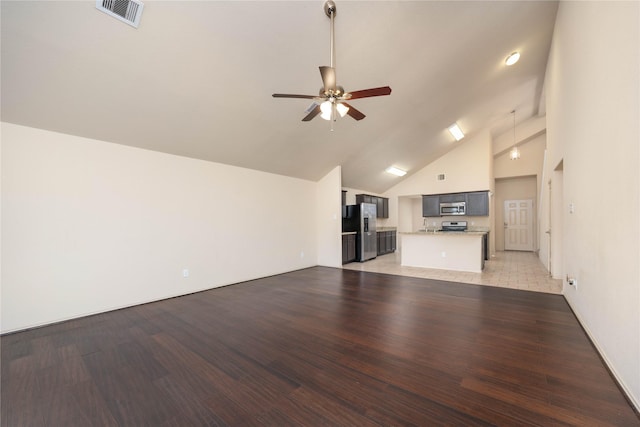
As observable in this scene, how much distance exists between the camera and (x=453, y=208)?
7.81 m

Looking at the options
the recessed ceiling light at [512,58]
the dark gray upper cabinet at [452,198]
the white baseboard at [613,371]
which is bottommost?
the white baseboard at [613,371]

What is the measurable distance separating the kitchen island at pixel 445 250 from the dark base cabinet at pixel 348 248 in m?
1.35

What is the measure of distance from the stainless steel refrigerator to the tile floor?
1.12 feet

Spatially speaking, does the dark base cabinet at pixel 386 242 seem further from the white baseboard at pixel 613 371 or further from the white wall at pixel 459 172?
the white baseboard at pixel 613 371

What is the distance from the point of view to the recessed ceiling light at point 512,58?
4.26 m

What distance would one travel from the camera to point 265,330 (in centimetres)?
273

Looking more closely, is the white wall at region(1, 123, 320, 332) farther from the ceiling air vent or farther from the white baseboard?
the white baseboard

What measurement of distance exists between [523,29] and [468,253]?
401 centimetres

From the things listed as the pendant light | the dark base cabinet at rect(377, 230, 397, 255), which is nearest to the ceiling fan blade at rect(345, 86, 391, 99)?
the pendant light

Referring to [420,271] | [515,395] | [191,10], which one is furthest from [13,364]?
[420,271]

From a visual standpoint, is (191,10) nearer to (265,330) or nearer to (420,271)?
(265,330)

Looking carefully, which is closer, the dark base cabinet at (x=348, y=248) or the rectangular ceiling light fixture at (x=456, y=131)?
the rectangular ceiling light fixture at (x=456, y=131)

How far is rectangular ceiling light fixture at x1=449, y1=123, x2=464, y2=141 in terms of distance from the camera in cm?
630

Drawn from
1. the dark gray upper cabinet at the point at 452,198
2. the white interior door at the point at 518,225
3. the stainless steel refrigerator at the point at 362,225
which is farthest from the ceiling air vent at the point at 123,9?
the white interior door at the point at 518,225
